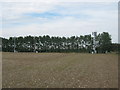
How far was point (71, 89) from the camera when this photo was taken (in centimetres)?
734

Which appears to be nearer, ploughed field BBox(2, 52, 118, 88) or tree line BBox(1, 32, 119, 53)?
ploughed field BBox(2, 52, 118, 88)

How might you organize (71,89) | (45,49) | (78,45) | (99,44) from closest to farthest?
1. (71,89)
2. (99,44)
3. (45,49)
4. (78,45)

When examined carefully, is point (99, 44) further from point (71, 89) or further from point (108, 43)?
point (71, 89)

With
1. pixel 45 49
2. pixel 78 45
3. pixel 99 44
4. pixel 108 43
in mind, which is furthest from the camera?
pixel 78 45

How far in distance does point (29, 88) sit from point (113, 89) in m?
2.69

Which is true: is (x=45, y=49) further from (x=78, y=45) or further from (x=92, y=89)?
(x=92, y=89)

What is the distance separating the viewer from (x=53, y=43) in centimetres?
11050

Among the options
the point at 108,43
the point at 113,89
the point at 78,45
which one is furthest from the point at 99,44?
the point at 113,89

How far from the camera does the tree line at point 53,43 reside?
95.5 m

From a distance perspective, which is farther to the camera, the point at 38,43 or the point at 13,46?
the point at 38,43

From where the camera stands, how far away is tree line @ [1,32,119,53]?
Result: 95.5 meters

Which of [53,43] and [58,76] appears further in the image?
[53,43]

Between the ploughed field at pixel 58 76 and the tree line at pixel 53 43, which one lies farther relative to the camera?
the tree line at pixel 53 43

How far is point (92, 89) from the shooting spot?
294 inches
